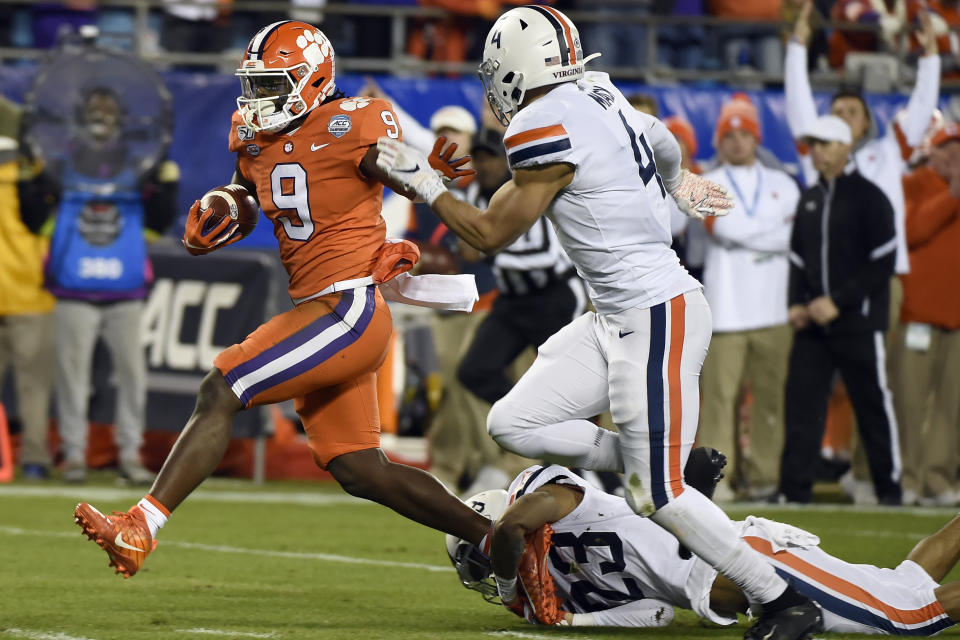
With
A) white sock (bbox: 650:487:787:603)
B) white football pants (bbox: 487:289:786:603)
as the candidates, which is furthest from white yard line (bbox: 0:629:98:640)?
white sock (bbox: 650:487:787:603)

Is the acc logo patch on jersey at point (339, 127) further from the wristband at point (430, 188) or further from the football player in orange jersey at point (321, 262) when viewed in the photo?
the wristband at point (430, 188)

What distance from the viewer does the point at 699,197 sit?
16.6ft

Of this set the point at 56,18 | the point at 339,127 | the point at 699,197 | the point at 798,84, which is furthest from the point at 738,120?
the point at 56,18

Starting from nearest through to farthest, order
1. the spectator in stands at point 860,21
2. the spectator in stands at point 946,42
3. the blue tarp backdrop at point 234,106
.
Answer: the blue tarp backdrop at point 234,106, the spectator in stands at point 946,42, the spectator in stands at point 860,21

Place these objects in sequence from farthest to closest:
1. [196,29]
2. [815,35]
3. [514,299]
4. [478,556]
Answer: [815,35] → [196,29] → [514,299] → [478,556]

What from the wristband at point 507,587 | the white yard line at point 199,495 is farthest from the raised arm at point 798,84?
the wristband at point 507,587

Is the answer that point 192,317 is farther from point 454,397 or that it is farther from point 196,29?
point 196,29

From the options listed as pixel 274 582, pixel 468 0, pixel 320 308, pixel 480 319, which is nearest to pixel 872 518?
pixel 480 319

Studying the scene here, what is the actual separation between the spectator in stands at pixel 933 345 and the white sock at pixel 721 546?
5.25 meters

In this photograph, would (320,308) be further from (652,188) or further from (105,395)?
(105,395)

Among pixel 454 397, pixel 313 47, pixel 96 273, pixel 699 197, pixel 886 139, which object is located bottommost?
pixel 454 397

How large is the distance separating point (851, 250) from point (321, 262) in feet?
14.9

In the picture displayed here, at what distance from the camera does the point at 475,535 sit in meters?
5.04

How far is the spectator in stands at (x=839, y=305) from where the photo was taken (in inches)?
346
